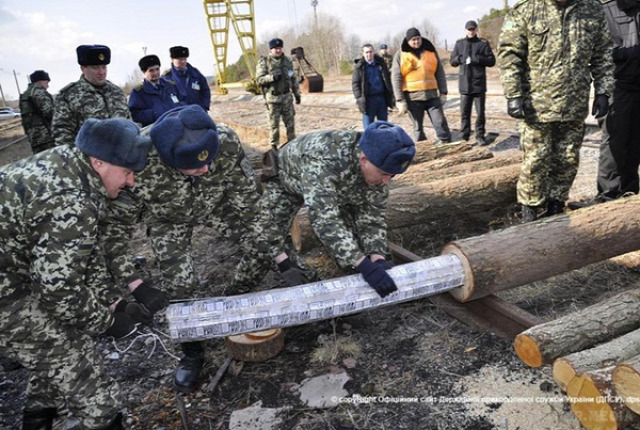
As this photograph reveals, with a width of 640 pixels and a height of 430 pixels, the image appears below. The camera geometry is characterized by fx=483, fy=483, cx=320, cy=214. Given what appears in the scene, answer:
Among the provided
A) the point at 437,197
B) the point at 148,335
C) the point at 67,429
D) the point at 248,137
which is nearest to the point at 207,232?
the point at 148,335

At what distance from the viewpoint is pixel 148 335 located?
348cm

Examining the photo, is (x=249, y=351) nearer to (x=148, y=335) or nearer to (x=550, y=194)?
(x=148, y=335)

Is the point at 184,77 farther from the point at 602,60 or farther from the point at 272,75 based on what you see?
the point at 602,60

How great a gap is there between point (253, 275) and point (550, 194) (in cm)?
275

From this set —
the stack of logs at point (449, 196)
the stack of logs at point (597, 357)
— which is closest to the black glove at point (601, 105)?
the stack of logs at point (449, 196)

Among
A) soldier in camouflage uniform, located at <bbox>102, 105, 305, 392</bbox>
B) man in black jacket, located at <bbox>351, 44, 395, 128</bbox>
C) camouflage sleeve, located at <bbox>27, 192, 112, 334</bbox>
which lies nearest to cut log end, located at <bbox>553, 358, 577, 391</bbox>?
soldier in camouflage uniform, located at <bbox>102, 105, 305, 392</bbox>

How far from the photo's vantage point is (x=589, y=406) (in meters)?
2.07

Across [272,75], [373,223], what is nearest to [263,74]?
[272,75]

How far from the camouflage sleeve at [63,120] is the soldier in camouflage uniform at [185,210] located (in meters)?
2.47

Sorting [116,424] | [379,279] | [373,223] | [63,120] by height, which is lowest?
[116,424]

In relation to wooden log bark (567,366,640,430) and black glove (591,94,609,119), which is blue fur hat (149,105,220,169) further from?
black glove (591,94,609,119)

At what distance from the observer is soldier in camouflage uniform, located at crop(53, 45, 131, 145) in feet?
16.0

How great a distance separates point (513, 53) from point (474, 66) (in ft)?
11.2

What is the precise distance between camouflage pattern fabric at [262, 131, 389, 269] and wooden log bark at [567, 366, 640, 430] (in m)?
1.29
